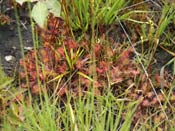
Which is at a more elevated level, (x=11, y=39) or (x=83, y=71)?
(x=11, y=39)

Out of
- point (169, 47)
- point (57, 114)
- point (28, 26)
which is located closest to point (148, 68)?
point (169, 47)

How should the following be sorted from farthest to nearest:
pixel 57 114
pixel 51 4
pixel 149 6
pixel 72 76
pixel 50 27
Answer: pixel 149 6
pixel 50 27
pixel 72 76
pixel 57 114
pixel 51 4

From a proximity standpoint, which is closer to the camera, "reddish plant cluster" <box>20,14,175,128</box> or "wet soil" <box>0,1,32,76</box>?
"reddish plant cluster" <box>20,14,175,128</box>

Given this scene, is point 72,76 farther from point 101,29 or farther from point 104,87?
point 101,29

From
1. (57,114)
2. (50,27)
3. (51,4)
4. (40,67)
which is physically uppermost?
(51,4)

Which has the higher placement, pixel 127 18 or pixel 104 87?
pixel 127 18

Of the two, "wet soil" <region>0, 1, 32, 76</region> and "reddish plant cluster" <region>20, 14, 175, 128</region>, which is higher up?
"wet soil" <region>0, 1, 32, 76</region>

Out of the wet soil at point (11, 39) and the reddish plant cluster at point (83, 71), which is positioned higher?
the wet soil at point (11, 39)

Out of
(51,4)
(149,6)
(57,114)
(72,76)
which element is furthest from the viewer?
(149,6)

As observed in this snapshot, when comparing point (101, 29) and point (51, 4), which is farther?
point (101, 29)

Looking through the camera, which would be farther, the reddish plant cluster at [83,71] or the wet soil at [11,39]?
the wet soil at [11,39]

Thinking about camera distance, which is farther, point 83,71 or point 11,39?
point 11,39
